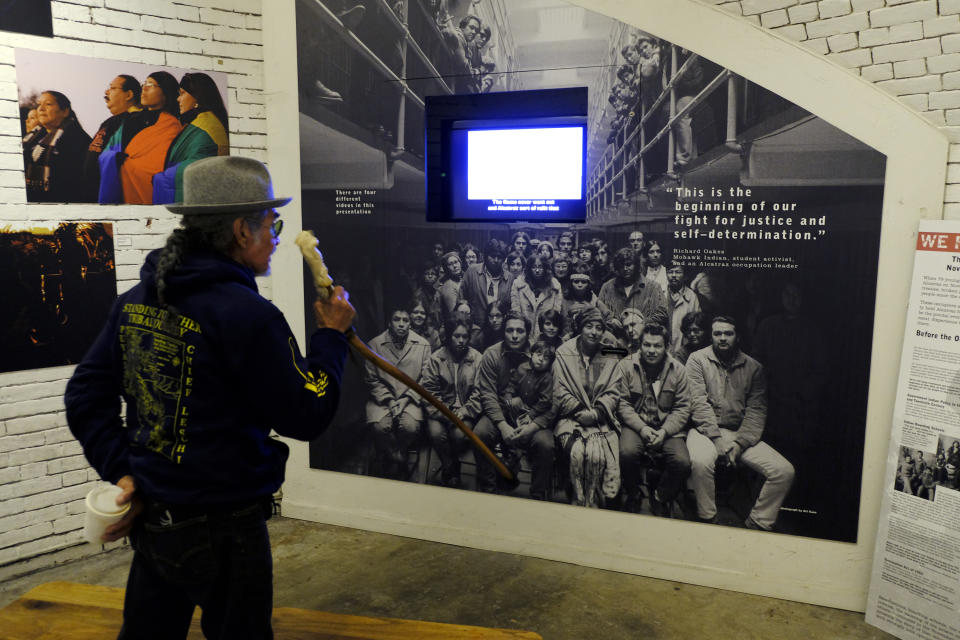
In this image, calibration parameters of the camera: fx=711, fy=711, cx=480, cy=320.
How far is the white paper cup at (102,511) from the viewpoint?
1.72 meters

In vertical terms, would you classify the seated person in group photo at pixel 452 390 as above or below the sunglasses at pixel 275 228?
below

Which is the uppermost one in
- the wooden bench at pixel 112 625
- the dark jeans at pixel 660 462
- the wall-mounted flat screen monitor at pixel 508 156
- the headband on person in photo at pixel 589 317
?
the wall-mounted flat screen monitor at pixel 508 156

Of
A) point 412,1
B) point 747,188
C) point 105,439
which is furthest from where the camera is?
point 412,1

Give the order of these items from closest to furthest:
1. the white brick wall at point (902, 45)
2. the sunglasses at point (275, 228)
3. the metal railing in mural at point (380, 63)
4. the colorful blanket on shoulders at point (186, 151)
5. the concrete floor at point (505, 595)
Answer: the sunglasses at point (275, 228), the white brick wall at point (902, 45), the concrete floor at point (505, 595), the metal railing in mural at point (380, 63), the colorful blanket on shoulders at point (186, 151)

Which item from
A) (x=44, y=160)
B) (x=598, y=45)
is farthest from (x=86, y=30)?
(x=598, y=45)

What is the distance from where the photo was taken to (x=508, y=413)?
364 cm

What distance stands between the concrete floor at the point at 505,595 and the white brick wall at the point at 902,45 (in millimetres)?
1879

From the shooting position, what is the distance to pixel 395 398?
3.87 m

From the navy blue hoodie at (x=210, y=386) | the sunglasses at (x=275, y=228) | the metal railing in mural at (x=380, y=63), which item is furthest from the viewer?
the metal railing in mural at (x=380, y=63)

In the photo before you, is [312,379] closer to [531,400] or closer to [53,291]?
[531,400]

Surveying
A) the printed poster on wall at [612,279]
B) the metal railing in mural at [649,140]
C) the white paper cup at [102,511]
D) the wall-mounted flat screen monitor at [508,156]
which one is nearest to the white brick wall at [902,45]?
the printed poster on wall at [612,279]

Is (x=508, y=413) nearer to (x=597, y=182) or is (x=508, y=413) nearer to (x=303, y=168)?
(x=597, y=182)

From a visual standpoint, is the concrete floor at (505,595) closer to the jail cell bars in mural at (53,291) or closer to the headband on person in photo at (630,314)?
the jail cell bars in mural at (53,291)

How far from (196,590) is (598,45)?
2752 millimetres
